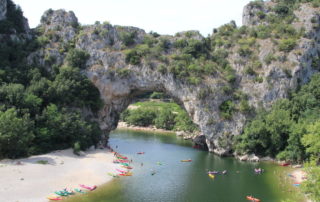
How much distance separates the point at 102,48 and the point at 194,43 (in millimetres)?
17977

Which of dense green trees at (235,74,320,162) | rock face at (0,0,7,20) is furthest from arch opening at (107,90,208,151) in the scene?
rock face at (0,0,7,20)

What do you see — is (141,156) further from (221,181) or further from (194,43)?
Result: (194,43)

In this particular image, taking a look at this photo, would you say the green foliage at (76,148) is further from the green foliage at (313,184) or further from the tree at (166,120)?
the tree at (166,120)

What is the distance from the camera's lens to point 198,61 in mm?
59156

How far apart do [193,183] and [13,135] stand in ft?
75.7

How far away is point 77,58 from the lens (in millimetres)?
57188

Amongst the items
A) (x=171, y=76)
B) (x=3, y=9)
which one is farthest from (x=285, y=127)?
(x=3, y=9)

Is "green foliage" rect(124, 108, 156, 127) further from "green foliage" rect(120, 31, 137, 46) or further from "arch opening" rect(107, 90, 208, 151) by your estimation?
"green foliage" rect(120, 31, 137, 46)

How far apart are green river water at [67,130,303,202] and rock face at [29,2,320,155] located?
7.22m

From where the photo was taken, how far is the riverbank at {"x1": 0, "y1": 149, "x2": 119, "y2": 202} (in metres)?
29.9

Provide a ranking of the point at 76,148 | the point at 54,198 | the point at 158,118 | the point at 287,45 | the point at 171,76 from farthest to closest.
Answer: the point at 158,118 → the point at 287,45 → the point at 171,76 → the point at 76,148 → the point at 54,198

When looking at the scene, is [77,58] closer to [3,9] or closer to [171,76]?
[3,9]

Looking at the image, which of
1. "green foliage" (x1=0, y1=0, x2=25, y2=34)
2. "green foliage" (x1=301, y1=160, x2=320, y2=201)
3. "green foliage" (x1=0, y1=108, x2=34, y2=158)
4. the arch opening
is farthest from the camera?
the arch opening

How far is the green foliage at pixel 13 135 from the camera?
124 ft
